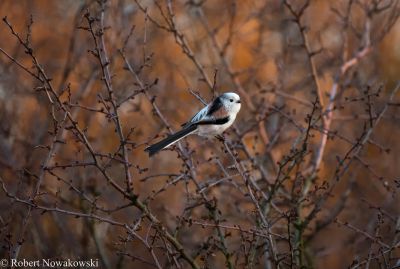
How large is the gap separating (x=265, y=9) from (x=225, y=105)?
12.5 ft

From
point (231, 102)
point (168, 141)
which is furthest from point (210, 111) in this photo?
point (168, 141)

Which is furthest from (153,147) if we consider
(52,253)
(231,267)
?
(52,253)

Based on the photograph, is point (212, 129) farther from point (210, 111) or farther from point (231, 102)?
point (231, 102)

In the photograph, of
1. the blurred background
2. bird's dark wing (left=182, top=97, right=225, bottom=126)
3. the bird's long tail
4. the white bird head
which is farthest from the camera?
the white bird head

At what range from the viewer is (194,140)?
29.6ft

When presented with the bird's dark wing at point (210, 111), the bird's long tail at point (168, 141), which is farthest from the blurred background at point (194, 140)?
the bird's dark wing at point (210, 111)

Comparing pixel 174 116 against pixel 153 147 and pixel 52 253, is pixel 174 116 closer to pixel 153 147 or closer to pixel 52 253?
pixel 52 253

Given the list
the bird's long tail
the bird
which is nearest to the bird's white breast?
the bird

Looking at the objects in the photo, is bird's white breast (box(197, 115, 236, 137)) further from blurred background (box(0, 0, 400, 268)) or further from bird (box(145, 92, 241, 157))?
blurred background (box(0, 0, 400, 268))

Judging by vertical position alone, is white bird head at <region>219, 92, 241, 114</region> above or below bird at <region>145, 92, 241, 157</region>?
above

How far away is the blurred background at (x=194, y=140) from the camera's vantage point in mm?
3949

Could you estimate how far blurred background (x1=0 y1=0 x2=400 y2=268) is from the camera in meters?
3.95

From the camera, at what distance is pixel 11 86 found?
7.94m

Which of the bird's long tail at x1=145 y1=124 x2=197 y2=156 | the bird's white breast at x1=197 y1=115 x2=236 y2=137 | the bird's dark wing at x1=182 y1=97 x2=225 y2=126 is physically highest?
the bird's dark wing at x1=182 y1=97 x2=225 y2=126
